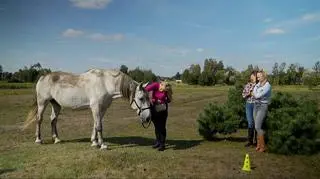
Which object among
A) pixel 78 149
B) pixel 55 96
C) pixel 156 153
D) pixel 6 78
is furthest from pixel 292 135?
pixel 6 78

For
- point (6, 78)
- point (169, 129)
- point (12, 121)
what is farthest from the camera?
point (6, 78)

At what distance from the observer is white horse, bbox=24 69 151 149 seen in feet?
37.2

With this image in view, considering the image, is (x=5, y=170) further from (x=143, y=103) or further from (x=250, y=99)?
(x=250, y=99)

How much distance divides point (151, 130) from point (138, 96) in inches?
229

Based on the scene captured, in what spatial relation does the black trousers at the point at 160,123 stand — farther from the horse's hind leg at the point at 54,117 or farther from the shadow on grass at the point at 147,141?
the horse's hind leg at the point at 54,117

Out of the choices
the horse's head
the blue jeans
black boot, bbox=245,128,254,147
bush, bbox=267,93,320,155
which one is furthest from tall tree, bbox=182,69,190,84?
the horse's head

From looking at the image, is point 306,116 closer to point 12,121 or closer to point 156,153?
point 156,153

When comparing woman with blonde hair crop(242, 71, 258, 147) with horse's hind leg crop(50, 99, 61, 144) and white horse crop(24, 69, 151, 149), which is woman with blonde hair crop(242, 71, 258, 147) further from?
horse's hind leg crop(50, 99, 61, 144)

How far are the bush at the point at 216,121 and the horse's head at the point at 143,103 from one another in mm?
3158

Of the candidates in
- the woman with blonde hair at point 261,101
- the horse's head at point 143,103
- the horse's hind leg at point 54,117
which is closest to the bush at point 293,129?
the woman with blonde hair at point 261,101

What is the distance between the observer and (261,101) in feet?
37.0

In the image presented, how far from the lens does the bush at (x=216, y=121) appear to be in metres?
13.3

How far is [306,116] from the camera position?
11289 mm

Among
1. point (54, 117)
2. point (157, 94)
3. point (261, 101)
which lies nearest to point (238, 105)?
point (261, 101)
